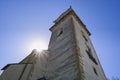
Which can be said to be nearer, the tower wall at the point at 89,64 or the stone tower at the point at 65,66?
the stone tower at the point at 65,66

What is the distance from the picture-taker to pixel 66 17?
1455cm

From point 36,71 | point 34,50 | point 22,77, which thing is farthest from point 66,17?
point 22,77

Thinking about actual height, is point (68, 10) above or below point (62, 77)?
above

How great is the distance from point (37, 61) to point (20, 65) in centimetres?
178

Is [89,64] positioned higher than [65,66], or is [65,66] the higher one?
[89,64]

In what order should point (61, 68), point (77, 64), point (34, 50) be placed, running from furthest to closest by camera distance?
point (34, 50), point (61, 68), point (77, 64)

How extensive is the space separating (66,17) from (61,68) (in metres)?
7.73

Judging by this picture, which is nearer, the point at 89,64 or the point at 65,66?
the point at 65,66

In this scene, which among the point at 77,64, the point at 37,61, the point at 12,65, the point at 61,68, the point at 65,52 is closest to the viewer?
the point at 77,64

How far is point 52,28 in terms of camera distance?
50.7 ft

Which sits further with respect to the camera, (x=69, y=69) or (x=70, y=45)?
(x=70, y=45)

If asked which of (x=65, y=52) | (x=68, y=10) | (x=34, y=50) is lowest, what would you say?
(x=65, y=52)

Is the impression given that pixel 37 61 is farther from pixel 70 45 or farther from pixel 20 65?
pixel 70 45

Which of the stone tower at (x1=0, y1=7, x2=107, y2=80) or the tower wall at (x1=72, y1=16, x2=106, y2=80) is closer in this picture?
the stone tower at (x1=0, y1=7, x2=107, y2=80)
